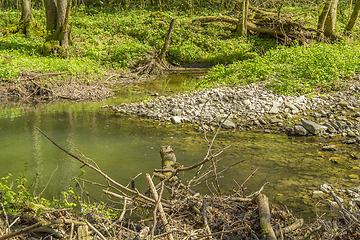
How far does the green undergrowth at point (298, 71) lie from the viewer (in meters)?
9.42

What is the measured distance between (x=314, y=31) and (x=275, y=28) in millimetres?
2563

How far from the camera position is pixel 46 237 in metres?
2.48

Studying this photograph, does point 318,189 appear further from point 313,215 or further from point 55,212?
point 55,212

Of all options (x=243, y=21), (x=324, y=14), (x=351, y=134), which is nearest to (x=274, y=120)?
(x=351, y=134)

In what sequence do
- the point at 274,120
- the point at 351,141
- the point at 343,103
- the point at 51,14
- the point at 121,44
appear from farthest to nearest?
the point at 121,44 → the point at 51,14 → the point at 343,103 → the point at 274,120 → the point at 351,141

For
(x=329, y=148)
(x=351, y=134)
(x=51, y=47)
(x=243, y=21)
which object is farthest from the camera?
(x=243, y=21)

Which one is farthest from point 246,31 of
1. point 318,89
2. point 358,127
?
point 358,127

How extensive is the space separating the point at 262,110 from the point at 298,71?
8.71 feet

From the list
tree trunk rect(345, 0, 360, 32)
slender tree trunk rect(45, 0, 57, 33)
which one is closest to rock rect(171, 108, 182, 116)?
slender tree trunk rect(45, 0, 57, 33)

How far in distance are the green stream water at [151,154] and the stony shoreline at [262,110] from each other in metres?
0.48

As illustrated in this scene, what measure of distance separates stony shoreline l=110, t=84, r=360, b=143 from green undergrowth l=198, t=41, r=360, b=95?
47 cm

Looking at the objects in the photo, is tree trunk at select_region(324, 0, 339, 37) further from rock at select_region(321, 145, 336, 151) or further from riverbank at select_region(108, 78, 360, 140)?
rock at select_region(321, 145, 336, 151)

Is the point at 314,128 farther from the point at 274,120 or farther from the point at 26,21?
the point at 26,21

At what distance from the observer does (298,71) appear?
32.7 feet
